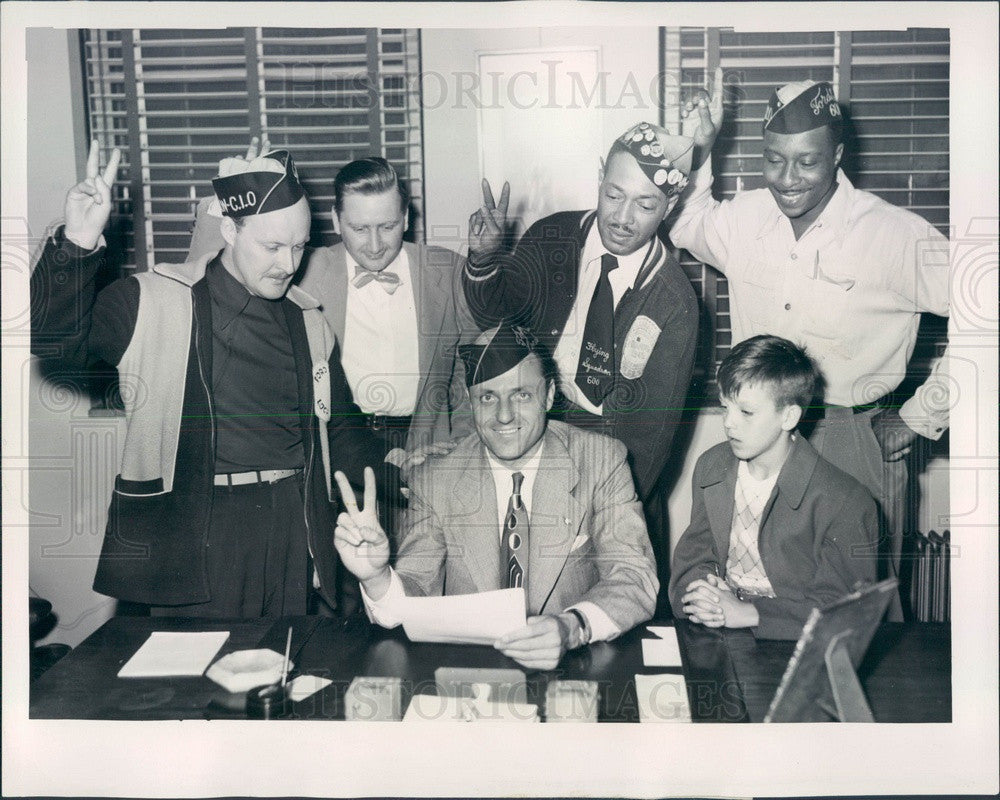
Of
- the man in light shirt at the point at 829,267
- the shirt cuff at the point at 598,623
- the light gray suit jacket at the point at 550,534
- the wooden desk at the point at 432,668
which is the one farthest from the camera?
the man in light shirt at the point at 829,267

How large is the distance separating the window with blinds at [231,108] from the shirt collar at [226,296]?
0.17 meters

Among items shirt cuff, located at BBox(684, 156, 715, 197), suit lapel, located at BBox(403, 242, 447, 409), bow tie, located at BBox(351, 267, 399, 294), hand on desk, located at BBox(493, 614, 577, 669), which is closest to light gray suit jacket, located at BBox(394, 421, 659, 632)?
hand on desk, located at BBox(493, 614, 577, 669)

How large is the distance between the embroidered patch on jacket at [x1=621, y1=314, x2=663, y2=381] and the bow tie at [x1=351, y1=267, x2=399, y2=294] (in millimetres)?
732

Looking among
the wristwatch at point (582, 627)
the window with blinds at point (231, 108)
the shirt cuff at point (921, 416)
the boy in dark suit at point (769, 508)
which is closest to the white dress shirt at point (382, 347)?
the window with blinds at point (231, 108)

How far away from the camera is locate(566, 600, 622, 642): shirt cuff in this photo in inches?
101

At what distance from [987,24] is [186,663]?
2982 millimetres

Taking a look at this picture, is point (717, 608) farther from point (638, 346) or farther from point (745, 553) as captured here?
point (638, 346)

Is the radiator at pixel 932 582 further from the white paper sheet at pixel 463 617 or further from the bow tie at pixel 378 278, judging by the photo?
the bow tie at pixel 378 278

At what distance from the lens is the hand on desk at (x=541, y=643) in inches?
99.8

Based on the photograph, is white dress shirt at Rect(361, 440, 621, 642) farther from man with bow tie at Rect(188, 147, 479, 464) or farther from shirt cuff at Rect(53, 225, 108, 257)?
shirt cuff at Rect(53, 225, 108, 257)

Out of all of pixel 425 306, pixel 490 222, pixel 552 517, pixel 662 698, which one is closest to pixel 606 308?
pixel 490 222

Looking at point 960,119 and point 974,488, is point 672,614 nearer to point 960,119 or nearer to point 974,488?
point 974,488

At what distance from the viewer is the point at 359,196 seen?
2895 mm

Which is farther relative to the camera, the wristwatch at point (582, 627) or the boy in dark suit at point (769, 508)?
the boy in dark suit at point (769, 508)
